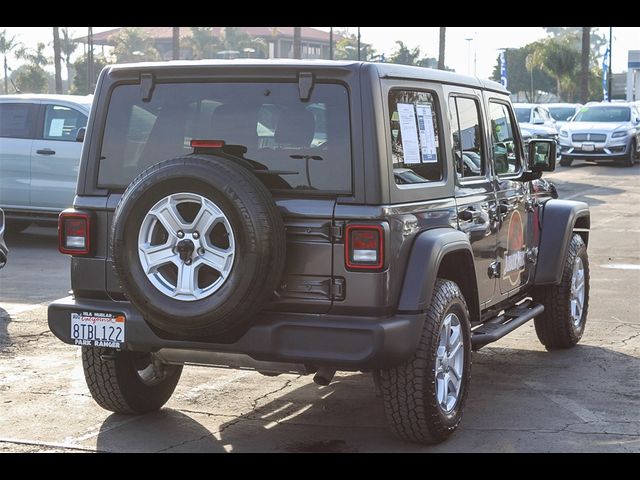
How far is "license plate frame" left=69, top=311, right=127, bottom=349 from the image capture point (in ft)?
18.6

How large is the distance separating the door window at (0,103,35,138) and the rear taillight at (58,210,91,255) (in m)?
8.25

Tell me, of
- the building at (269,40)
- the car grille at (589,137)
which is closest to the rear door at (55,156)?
the car grille at (589,137)

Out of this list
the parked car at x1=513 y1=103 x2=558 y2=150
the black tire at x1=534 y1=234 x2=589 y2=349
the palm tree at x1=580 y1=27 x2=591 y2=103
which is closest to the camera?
the black tire at x1=534 y1=234 x2=589 y2=349

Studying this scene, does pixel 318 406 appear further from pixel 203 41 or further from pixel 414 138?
pixel 203 41

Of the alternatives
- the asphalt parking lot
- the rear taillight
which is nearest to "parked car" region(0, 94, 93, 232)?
the asphalt parking lot

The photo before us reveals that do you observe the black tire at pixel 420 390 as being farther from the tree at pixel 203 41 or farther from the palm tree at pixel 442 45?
the tree at pixel 203 41

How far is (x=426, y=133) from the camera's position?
19.8 ft

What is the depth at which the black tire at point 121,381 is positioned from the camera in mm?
6086

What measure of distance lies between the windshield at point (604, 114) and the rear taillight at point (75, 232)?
25.4 m

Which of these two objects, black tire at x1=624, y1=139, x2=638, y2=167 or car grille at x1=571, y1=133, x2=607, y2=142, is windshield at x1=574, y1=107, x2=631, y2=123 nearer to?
black tire at x1=624, y1=139, x2=638, y2=167

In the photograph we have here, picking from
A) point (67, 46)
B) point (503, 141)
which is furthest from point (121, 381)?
point (67, 46)

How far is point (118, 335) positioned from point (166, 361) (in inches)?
11.5

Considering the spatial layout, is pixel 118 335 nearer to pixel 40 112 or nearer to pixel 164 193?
pixel 164 193
